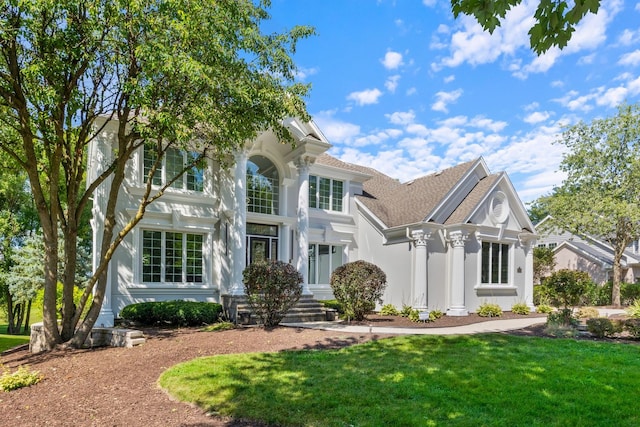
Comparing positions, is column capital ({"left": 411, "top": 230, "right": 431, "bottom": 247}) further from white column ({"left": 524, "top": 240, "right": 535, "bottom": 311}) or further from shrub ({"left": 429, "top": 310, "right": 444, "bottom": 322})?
white column ({"left": 524, "top": 240, "right": 535, "bottom": 311})

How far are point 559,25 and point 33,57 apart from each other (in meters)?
9.13

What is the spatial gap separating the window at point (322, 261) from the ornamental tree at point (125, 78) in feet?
25.7

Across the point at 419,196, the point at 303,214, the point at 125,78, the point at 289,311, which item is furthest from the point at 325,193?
the point at 125,78

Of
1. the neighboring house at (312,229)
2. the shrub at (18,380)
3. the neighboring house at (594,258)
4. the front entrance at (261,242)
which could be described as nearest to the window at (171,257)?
the neighboring house at (312,229)

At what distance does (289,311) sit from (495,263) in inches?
379

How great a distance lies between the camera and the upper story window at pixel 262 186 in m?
16.1

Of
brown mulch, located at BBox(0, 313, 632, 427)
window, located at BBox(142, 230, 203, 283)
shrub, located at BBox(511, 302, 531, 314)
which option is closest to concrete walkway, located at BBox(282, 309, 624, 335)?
brown mulch, located at BBox(0, 313, 632, 427)

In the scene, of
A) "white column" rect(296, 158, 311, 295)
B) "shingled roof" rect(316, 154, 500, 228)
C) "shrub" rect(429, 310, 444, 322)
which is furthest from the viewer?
"shingled roof" rect(316, 154, 500, 228)

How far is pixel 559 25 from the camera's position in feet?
11.3

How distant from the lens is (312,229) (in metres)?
17.2

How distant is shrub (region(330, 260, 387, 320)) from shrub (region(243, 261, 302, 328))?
A: 2007 millimetres

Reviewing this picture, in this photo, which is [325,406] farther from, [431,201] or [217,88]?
[431,201]

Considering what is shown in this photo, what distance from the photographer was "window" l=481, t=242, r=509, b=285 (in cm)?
1742

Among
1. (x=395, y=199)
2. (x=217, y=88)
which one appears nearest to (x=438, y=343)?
(x=217, y=88)
